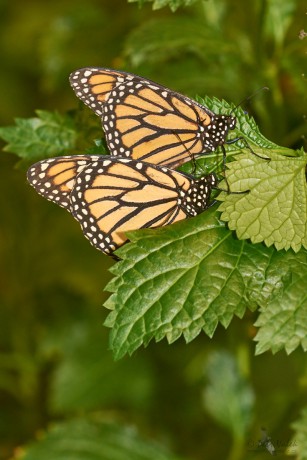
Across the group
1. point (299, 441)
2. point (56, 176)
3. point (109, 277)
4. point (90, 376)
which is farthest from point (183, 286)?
point (109, 277)

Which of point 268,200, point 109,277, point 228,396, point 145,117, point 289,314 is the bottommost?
point 228,396

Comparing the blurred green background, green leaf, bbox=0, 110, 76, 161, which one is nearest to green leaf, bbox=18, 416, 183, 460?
the blurred green background

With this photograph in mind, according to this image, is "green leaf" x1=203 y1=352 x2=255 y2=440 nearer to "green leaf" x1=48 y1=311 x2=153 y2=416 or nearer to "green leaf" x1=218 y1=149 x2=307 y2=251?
"green leaf" x1=48 y1=311 x2=153 y2=416

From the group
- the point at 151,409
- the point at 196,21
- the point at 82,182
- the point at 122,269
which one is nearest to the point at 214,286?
the point at 122,269

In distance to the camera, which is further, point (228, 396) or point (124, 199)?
point (228, 396)

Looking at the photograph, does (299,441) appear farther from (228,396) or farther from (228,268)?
(228,268)

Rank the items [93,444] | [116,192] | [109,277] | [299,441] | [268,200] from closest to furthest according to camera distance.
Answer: [268,200] < [116,192] < [299,441] < [93,444] < [109,277]

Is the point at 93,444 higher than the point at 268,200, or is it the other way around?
the point at 268,200
